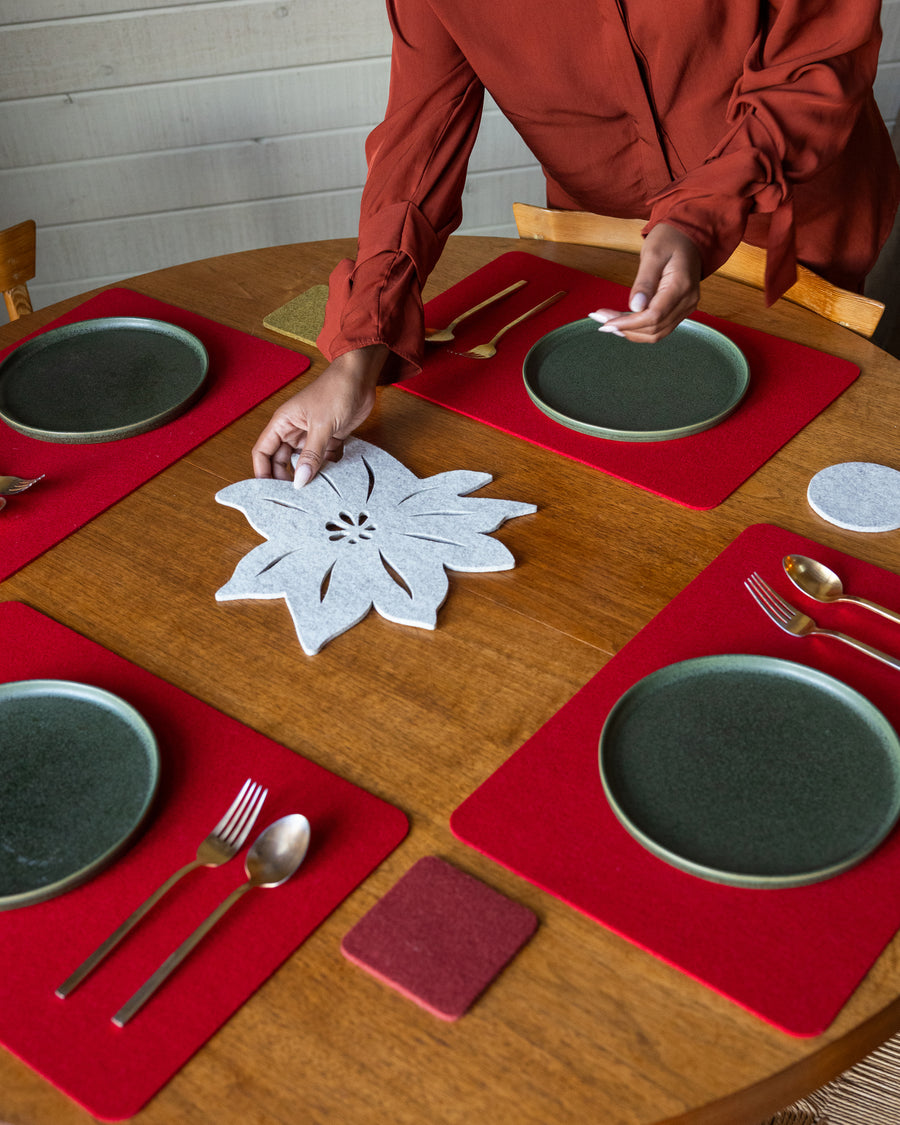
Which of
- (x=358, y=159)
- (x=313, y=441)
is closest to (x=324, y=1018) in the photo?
(x=313, y=441)

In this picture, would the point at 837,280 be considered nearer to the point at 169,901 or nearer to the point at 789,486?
the point at 789,486

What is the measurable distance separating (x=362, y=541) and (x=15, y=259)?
89 centimetres

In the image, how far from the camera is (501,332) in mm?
1359

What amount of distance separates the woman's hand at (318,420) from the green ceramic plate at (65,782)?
371 mm

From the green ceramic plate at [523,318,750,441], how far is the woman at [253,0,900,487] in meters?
0.10

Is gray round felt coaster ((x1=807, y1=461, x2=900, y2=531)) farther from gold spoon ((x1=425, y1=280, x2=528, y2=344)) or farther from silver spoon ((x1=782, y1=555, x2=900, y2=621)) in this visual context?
gold spoon ((x1=425, y1=280, x2=528, y2=344))

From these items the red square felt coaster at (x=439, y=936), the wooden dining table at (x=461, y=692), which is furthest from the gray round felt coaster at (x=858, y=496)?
A: the red square felt coaster at (x=439, y=936)

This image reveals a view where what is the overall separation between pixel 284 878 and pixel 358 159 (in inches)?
92.4

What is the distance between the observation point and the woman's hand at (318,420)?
1154 mm

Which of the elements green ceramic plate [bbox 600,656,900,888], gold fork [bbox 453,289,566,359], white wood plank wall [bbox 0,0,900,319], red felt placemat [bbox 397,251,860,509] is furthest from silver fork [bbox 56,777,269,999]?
white wood plank wall [bbox 0,0,900,319]

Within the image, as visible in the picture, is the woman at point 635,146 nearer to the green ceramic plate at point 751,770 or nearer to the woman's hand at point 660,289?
the woman's hand at point 660,289

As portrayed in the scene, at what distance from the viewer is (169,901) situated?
0.75m

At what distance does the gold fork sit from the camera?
1325 millimetres

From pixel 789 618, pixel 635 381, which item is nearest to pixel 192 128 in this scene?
pixel 635 381
